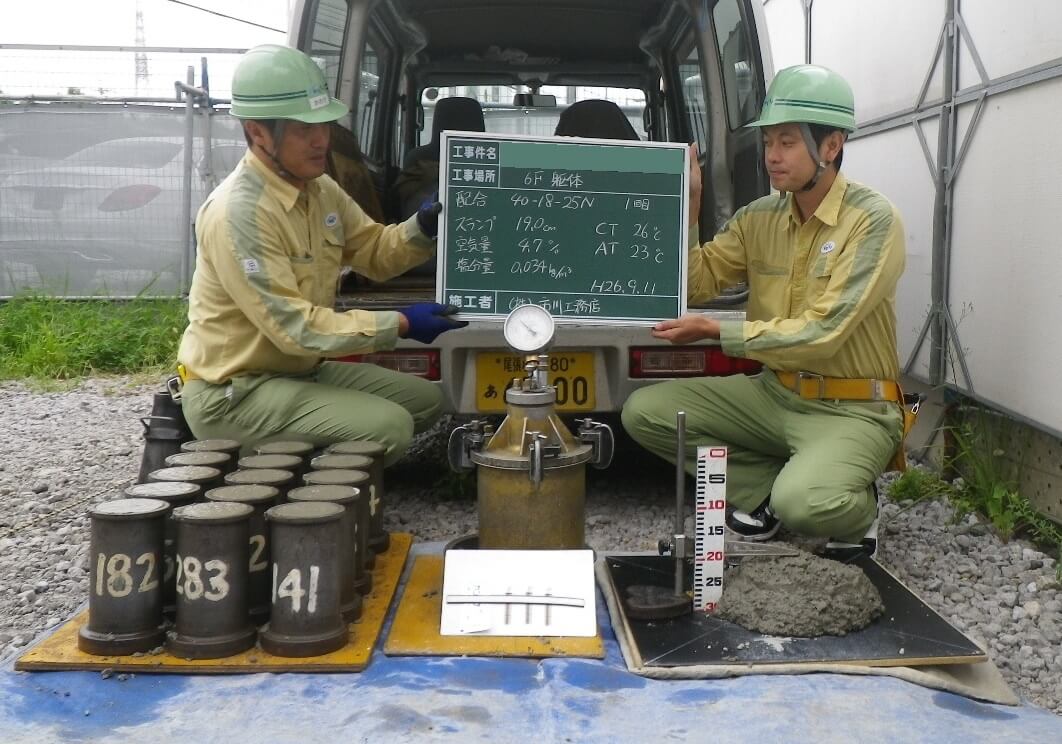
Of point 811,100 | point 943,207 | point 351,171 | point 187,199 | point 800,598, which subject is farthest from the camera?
point 187,199

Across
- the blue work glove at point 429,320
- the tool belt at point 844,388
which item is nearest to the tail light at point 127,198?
the blue work glove at point 429,320

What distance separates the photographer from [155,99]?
372 inches

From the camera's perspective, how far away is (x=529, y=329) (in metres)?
3.59

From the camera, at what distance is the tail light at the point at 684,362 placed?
4.21 metres

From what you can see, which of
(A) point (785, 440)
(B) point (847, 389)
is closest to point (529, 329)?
(A) point (785, 440)

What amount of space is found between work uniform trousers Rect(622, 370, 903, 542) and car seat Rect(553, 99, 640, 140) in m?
1.69

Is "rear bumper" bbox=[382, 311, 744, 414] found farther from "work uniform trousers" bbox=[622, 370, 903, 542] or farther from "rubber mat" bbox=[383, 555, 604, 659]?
"rubber mat" bbox=[383, 555, 604, 659]

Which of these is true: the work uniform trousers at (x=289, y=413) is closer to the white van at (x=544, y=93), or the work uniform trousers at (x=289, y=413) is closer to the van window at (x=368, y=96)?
the white van at (x=544, y=93)

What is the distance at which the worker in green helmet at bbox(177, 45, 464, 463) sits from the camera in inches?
145

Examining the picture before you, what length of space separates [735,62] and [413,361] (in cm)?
193

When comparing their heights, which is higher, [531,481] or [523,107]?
[523,107]

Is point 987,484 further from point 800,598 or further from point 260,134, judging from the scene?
point 260,134

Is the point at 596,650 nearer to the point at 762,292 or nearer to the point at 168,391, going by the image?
the point at 762,292

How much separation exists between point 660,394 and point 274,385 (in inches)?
56.7
